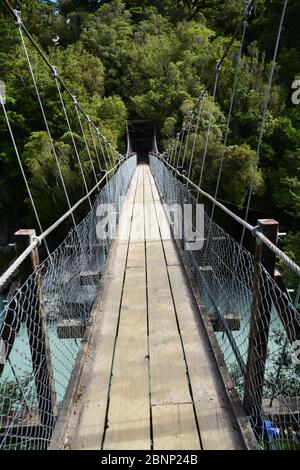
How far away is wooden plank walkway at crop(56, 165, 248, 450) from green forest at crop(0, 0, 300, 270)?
450 cm

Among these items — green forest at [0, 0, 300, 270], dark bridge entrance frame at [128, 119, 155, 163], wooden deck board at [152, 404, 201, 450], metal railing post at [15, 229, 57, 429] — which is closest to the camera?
wooden deck board at [152, 404, 201, 450]

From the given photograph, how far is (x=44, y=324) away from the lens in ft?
3.77

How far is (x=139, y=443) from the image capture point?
0.99 m

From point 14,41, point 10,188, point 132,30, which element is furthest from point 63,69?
point 132,30

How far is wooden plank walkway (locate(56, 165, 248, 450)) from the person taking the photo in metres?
1.01

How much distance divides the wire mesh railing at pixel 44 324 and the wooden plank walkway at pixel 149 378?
0.12 metres

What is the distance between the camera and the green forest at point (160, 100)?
9250 mm

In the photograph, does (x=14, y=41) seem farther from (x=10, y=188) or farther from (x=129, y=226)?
(x=129, y=226)

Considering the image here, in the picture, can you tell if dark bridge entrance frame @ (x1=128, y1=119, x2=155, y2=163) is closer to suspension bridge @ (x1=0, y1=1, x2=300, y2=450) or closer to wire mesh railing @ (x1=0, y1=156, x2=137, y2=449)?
wire mesh railing @ (x1=0, y1=156, x2=137, y2=449)

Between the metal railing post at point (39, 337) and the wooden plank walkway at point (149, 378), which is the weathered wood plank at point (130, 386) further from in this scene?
the metal railing post at point (39, 337)

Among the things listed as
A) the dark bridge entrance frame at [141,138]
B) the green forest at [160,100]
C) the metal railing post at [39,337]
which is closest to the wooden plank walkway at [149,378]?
the metal railing post at [39,337]

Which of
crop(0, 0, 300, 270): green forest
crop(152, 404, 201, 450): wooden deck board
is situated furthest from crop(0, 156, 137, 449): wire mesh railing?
crop(0, 0, 300, 270): green forest

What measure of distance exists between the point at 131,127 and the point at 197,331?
636 inches

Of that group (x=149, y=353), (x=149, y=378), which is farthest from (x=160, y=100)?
(x=149, y=378)
